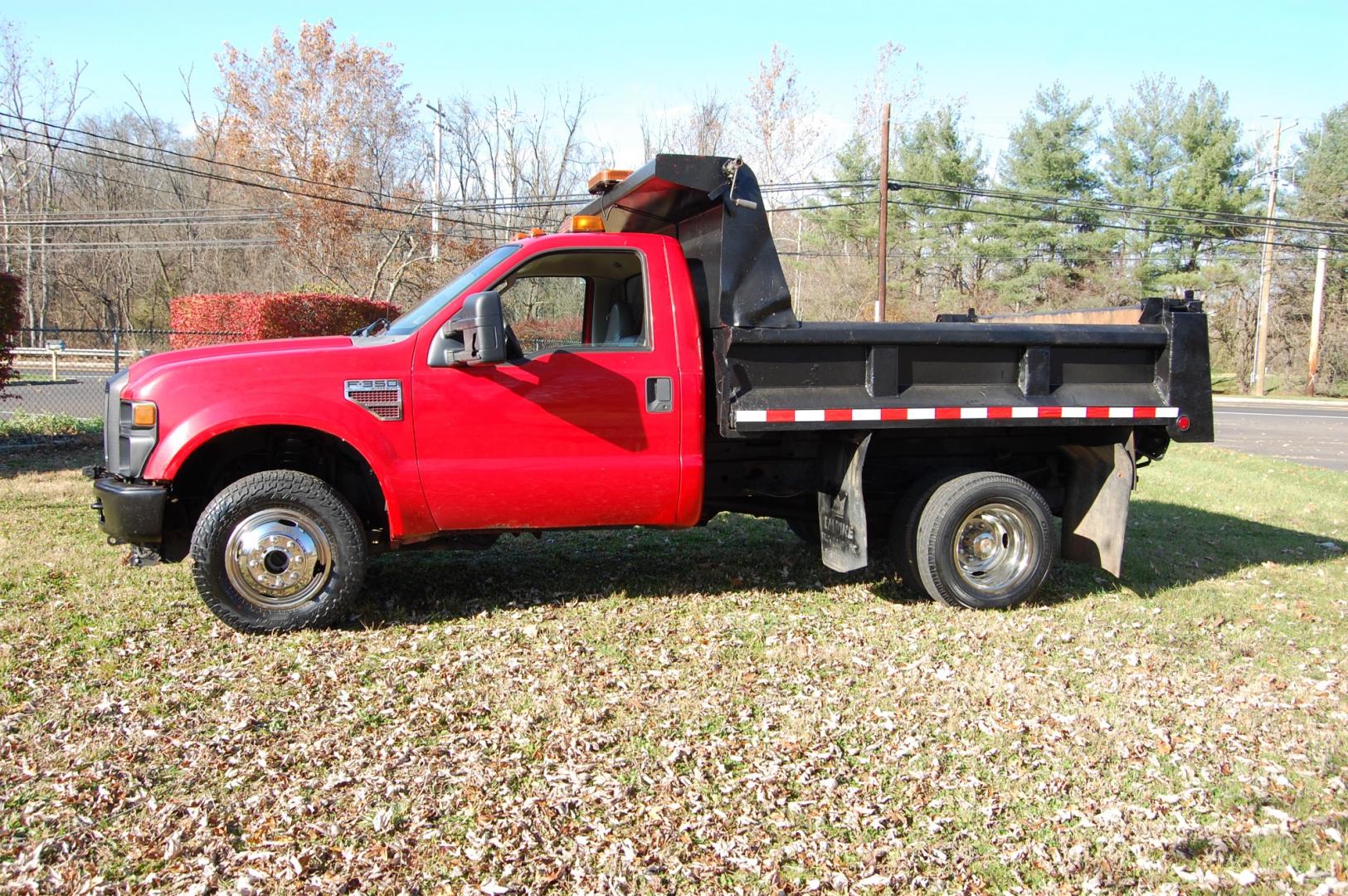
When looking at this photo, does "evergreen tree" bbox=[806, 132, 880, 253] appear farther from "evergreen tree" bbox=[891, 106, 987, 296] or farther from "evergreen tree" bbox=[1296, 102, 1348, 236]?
"evergreen tree" bbox=[1296, 102, 1348, 236]

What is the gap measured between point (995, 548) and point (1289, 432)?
17.5 metres

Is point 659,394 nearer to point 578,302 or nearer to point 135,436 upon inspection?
point 578,302

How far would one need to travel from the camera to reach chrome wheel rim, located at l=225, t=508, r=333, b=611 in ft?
16.8

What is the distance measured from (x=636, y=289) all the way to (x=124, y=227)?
48166 millimetres

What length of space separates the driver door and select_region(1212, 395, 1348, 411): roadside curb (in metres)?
28.4

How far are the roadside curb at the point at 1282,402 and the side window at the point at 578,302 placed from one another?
28185 millimetres

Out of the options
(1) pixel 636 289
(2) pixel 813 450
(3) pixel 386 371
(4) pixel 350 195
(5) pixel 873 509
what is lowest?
(5) pixel 873 509

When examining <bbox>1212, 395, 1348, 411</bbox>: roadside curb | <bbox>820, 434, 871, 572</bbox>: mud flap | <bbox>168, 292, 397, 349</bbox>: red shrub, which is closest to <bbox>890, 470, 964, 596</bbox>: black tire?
<bbox>820, 434, 871, 572</bbox>: mud flap

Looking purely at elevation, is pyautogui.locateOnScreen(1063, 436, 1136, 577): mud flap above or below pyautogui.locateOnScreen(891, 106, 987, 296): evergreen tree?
below

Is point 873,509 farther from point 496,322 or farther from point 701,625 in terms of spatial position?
point 496,322

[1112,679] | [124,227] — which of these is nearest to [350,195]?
[124,227]

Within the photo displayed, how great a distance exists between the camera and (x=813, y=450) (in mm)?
6129

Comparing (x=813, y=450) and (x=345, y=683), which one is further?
(x=813, y=450)

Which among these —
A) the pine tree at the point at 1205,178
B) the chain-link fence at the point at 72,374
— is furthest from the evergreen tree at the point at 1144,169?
the chain-link fence at the point at 72,374
